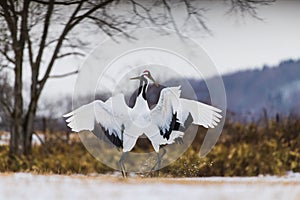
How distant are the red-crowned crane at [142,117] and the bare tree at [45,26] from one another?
91 cm

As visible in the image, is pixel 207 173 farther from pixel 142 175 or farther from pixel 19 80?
pixel 19 80

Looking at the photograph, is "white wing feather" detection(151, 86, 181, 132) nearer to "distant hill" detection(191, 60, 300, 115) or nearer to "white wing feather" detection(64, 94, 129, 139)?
"white wing feather" detection(64, 94, 129, 139)

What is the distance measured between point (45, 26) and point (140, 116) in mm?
1311

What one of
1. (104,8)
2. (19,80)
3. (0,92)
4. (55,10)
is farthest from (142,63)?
(0,92)

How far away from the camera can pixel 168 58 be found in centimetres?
243

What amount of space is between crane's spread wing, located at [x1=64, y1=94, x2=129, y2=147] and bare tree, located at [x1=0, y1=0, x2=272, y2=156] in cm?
93

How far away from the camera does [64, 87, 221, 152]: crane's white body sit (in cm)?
181

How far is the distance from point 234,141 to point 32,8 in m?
1.51

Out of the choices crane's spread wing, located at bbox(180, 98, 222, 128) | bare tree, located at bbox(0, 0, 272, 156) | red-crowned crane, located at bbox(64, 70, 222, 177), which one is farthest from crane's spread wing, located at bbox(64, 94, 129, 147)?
bare tree, located at bbox(0, 0, 272, 156)

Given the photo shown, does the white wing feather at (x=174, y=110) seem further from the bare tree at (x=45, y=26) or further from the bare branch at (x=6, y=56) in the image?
the bare branch at (x=6, y=56)

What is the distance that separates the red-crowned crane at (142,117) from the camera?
5.93 ft

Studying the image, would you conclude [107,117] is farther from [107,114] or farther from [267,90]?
[267,90]

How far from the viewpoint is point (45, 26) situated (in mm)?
2893

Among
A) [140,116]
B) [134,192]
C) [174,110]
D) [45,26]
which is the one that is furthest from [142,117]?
[45,26]
